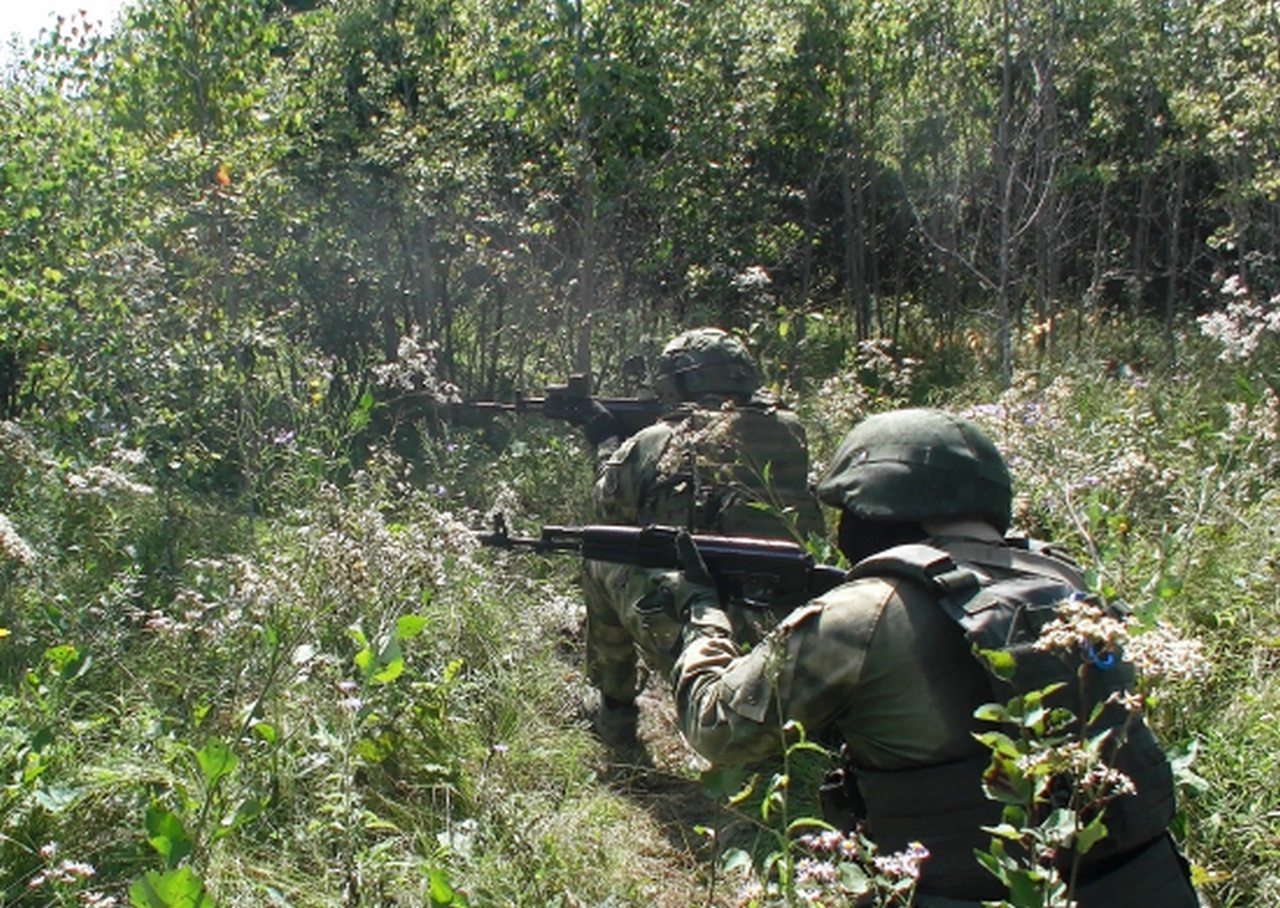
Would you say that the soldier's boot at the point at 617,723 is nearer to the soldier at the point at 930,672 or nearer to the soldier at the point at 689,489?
the soldier at the point at 689,489

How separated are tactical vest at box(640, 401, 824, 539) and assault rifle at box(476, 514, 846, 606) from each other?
641mm

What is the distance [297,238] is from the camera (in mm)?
9148

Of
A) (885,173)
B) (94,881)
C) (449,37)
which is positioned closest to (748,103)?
(449,37)

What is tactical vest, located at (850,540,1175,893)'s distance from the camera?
90.4 inches

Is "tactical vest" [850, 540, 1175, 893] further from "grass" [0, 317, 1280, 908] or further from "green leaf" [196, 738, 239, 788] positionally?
"green leaf" [196, 738, 239, 788]

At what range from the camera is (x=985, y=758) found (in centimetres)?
245

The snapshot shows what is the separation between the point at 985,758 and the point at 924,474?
64 centimetres

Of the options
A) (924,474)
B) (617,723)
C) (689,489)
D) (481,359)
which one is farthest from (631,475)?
(481,359)

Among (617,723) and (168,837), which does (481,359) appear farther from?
(168,837)

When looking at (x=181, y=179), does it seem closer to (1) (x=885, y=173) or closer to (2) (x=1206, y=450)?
(2) (x=1206, y=450)

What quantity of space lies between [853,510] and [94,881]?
2078 mm

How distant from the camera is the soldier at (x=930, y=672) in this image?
233 centimetres

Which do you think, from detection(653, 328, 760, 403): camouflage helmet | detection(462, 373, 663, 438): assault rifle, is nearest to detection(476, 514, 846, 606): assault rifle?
detection(653, 328, 760, 403): camouflage helmet

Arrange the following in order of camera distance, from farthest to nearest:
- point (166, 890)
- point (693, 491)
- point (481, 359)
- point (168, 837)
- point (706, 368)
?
1. point (481, 359)
2. point (706, 368)
3. point (693, 491)
4. point (168, 837)
5. point (166, 890)
